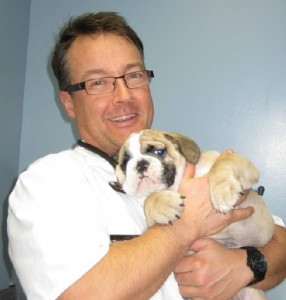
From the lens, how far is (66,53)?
5.86ft

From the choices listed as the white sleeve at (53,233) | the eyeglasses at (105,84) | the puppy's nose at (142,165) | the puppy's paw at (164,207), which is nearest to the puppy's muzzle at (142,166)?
the puppy's nose at (142,165)

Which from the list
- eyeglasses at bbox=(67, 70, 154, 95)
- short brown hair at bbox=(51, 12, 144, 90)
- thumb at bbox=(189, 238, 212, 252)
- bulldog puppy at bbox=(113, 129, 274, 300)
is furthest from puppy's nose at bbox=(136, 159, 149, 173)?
short brown hair at bbox=(51, 12, 144, 90)

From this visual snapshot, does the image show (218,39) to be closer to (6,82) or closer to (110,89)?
(110,89)

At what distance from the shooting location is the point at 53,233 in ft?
3.49

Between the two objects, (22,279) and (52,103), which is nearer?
(22,279)

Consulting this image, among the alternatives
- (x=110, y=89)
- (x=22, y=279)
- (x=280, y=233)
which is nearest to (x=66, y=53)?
(x=110, y=89)

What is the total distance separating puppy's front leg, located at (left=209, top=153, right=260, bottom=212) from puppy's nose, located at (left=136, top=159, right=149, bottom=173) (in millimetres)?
242

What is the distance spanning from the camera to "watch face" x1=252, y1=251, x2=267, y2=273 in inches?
55.8

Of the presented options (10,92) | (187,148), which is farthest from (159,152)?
(10,92)

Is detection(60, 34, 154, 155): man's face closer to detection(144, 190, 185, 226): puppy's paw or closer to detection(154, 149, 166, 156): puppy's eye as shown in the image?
detection(154, 149, 166, 156): puppy's eye

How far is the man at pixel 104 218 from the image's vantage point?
105cm

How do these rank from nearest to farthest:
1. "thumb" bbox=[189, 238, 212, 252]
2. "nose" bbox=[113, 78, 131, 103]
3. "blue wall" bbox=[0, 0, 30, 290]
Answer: "thumb" bbox=[189, 238, 212, 252] < "nose" bbox=[113, 78, 131, 103] < "blue wall" bbox=[0, 0, 30, 290]

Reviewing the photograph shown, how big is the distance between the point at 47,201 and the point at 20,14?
78.6 inches

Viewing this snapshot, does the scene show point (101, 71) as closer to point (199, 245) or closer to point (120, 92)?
point (120, 92)
